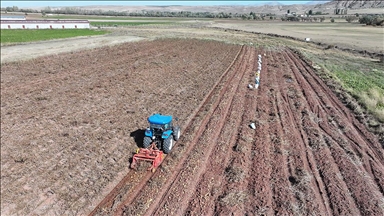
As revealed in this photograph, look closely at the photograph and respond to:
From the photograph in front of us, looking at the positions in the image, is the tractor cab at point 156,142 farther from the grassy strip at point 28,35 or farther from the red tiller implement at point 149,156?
the grassy strip at point 28,35

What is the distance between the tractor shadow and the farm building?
185 ft

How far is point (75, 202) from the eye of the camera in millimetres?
8008

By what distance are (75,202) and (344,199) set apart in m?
7.64

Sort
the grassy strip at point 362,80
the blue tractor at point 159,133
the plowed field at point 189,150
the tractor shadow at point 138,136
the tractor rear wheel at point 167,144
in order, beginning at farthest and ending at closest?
the grassy strip at point 362,80, the tractor shadow at point 138,136, the tractor rear wheel at point 167,144, the blue tractor at point 159,133, the plowed field at point 189,150

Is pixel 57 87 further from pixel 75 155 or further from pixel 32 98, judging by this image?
pixel 75 155

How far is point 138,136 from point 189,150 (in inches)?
99.1

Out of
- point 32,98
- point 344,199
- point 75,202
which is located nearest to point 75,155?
point 75,202

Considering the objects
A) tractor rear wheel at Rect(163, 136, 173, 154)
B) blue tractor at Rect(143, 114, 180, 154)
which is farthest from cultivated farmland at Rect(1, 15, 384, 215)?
blue tractor at Rect(143, 114, 180, 154)

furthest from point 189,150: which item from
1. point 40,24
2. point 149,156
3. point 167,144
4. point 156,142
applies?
point 40,24

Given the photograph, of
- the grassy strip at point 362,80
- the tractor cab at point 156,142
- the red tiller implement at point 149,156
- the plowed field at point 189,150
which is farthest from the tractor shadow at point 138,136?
the grassy strip at point 362,80

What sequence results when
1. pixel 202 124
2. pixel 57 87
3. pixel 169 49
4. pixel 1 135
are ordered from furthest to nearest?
pixel 169 49 → pixel 57 87 → pixel 202 124 → pixel 1 135

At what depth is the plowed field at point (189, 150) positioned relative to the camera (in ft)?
26.0

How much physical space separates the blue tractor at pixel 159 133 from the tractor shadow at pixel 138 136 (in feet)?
3.26

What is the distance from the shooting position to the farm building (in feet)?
181
